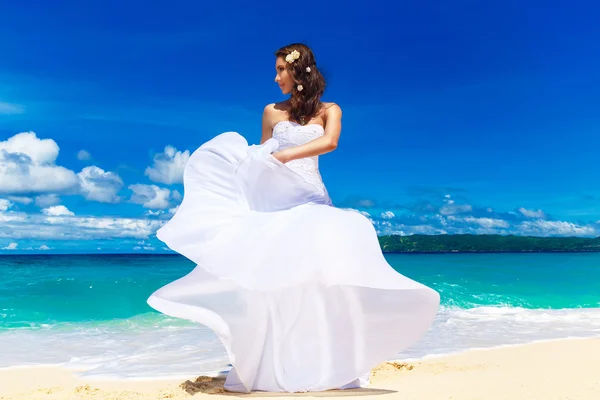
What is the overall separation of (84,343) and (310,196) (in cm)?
521

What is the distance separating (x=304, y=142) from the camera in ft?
14.0

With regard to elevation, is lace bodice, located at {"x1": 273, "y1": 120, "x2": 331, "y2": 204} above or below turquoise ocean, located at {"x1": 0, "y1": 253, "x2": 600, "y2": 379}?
above

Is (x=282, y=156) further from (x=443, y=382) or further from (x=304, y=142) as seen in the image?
(x=443, y=382)

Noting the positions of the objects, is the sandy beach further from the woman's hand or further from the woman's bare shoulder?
the woman's bare shoulder

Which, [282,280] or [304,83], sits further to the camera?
[304,83]

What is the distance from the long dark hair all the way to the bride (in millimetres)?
317

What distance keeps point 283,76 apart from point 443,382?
8.29 ft

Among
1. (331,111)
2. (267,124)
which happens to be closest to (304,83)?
(331,111)

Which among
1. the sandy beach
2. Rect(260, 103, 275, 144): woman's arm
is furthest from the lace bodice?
the sandy beach

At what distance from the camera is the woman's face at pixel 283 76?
4398 mm

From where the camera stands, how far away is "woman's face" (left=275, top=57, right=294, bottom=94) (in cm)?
440

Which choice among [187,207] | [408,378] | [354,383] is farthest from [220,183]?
[408,378]

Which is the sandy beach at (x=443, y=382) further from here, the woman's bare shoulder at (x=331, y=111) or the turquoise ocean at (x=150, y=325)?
the woman's bare shoulder at (x=331, y=111)

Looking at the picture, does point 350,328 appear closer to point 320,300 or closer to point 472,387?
point 320,300
